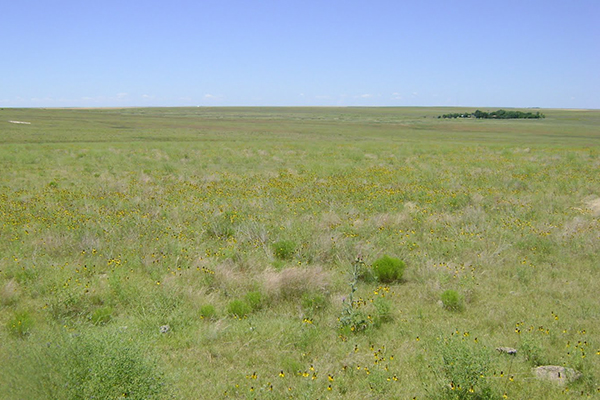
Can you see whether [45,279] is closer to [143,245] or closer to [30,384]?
[143,245]

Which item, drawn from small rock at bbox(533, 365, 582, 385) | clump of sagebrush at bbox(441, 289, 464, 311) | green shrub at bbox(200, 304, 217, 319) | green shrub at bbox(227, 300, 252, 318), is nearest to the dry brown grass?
green shrub at bbox(227, 300, 252, 318)

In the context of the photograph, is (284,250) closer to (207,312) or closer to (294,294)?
(294,294)

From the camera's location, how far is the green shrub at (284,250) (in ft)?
27.4

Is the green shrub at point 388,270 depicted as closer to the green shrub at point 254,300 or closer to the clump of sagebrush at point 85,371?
the green shrub at point 254,300

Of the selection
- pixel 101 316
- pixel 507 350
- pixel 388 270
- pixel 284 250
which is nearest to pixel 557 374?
pixel 507 350

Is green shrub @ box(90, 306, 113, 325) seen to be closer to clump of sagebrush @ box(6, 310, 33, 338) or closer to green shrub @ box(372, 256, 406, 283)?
clump of sagebrush @ box(6, 310, 33, 338)

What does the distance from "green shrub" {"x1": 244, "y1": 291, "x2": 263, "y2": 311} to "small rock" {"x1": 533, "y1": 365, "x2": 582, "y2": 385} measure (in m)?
3.54

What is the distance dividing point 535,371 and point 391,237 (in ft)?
16.3

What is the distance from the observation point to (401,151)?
102ft

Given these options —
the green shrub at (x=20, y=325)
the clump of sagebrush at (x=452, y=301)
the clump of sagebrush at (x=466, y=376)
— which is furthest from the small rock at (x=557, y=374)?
the green shrub at (x=20, y=325)

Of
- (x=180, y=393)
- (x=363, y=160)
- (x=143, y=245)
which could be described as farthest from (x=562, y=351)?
(x=363, y=160)

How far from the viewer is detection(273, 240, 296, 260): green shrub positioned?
27.4ft

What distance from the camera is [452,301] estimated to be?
6.24 m

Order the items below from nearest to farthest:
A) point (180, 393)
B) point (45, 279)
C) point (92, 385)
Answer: point (92, 385)
point (180, 393)
point (45, 279)
